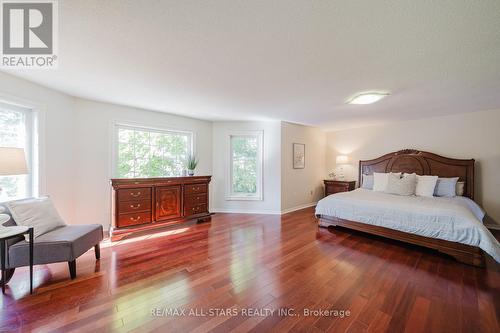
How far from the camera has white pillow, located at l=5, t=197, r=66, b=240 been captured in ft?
6.64

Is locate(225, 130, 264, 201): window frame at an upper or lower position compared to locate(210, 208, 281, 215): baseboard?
upper

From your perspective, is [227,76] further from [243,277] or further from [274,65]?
[243,277]

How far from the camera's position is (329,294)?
184 centimetres

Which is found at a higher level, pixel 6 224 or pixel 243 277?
pixel 6 224

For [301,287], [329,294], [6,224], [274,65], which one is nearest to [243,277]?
[301,287]

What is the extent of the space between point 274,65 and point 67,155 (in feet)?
11.4

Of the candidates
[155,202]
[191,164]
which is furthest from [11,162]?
[191,164]

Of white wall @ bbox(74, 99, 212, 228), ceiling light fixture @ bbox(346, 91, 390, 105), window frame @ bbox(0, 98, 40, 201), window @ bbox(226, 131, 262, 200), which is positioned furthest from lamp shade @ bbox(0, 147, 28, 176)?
ceiling light fixture @ bbox(346, 91, 390, 105)

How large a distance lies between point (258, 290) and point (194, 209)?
248cm

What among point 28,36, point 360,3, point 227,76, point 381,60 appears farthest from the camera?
point 227,76

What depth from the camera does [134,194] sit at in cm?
328

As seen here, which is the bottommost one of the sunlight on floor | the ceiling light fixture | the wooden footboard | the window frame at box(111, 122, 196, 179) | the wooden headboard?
the sunlight on floor

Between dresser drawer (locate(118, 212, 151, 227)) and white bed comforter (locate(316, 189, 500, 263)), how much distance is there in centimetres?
320

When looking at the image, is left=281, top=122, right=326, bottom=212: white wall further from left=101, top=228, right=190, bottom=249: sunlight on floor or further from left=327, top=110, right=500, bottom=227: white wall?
left=101, top=228, right=190, bottom=249: sunlight on floor
